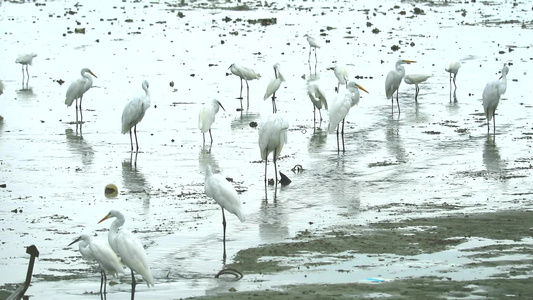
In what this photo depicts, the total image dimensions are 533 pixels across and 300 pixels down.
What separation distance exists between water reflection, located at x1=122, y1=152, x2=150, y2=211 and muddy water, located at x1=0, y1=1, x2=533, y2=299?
0.03 metres

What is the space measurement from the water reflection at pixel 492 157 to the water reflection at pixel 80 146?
6.98 m

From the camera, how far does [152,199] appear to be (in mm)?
14195

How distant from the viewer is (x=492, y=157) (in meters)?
16.7

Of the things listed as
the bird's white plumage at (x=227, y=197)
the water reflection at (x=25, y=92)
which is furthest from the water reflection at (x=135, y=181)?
the water reflection at (x=25, y=92)

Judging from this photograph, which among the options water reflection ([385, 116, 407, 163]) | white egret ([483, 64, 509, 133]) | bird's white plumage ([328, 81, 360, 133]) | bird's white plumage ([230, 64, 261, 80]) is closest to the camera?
water reflection ([385, 116, 407, 163])

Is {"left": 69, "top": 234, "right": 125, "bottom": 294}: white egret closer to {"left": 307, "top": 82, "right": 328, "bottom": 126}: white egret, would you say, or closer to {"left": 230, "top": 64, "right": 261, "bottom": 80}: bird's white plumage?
{"left": 307, "top": 82, "right": 328, "bottom": 126}: white egret

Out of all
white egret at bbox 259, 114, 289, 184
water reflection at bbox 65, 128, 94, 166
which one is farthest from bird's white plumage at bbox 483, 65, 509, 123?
water reflection at bbox 65, 128, 94, 166

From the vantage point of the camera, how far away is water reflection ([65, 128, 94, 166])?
676 inches

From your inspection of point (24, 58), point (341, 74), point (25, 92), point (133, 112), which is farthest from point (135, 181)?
point (24, 58)

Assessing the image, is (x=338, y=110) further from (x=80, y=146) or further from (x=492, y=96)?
(x=80, y=146)

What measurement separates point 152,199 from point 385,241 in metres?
4.18

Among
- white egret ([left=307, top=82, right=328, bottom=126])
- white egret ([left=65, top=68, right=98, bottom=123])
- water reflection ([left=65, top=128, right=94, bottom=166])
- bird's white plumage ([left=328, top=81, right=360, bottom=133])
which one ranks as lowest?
water reflection ([left=65, top=128, right=94, bottom=166])

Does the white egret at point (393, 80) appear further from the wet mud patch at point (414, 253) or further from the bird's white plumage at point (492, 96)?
the wet mud patch at point (414, 253)

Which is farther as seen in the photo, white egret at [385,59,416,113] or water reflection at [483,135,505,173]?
white egret at [385,59,416,113]
